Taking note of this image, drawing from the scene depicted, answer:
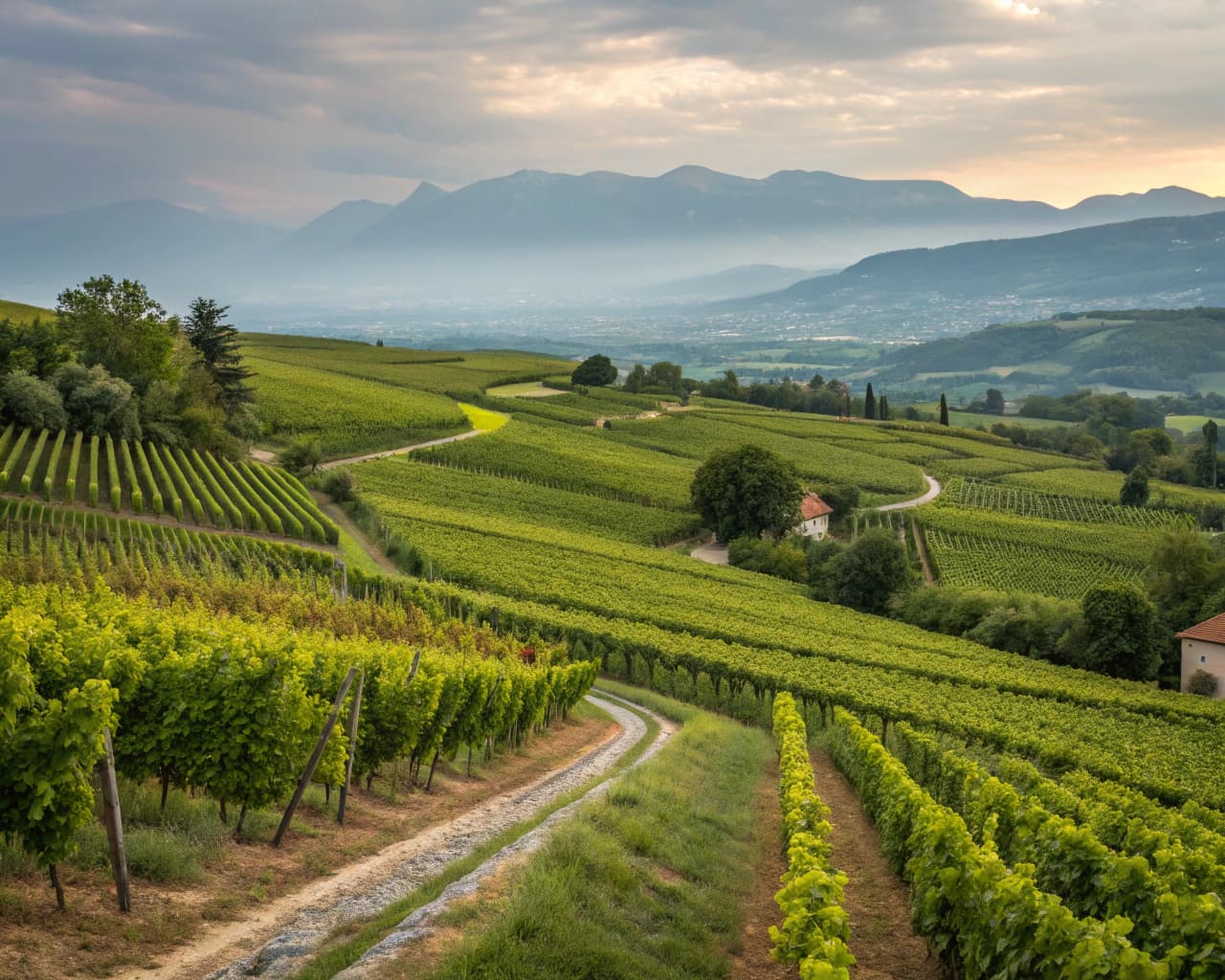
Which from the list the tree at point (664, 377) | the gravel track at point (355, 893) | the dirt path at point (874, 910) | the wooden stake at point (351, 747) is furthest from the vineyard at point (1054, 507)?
the wooden stake at point (351, 747)

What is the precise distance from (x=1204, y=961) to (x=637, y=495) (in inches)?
2817

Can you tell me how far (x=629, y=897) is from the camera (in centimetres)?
1182

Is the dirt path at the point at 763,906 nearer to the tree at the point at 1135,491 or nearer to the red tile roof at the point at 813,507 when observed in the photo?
the red tile roof at the point at 813,507

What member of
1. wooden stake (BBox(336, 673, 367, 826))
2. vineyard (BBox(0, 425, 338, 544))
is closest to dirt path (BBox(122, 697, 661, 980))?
wooden stake (BBox(336, 673, 367, 826))

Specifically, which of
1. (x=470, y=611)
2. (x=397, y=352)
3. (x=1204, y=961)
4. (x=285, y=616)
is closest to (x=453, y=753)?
(x=285, y=616)

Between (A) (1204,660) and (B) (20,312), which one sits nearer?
(A) (1204,660)

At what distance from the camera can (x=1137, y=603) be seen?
50375mm

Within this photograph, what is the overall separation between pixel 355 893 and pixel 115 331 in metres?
63.1

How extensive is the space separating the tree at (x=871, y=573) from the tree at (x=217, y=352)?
44068 millimetres

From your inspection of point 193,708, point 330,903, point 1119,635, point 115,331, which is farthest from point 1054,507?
point 330,903

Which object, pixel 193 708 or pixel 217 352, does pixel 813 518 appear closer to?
pixel 217 352

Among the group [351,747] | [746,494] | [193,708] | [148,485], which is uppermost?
[148,485]

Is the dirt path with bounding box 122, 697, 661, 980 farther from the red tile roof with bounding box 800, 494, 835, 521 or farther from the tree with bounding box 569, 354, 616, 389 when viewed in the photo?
the tree with bounding box 569, 354, 616, 389

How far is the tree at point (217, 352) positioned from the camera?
74.2 m
